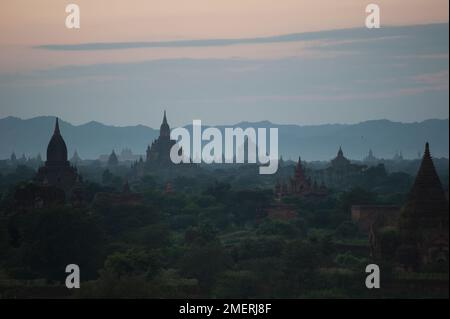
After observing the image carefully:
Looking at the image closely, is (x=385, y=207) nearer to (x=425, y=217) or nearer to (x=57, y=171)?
(x=425, y=217)

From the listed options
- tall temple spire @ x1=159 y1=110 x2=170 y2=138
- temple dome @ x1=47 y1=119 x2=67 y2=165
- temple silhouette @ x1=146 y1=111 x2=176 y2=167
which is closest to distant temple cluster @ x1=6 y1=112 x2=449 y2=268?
temple dome @ x1=47 y1=119 x2=67 y2=165

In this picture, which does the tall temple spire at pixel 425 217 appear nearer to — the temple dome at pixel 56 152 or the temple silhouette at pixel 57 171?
the temple silhouette at pixel 57 171

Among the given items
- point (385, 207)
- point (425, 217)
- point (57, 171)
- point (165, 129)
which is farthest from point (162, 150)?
point (425, 217)

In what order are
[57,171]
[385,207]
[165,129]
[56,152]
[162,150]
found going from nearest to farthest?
[385,207], [57,171], [56,152], [165,129], [162,150]

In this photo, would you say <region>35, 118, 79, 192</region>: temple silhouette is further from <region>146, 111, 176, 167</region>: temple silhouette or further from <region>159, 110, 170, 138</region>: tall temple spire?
<region>159, 110, 170, 138</region>: tall temple spire

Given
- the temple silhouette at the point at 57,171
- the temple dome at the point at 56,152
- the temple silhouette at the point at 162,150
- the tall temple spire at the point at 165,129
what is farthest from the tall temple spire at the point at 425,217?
the tall temple spire at the point at 165,129

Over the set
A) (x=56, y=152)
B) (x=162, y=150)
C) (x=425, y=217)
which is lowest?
(x=425, y=217)

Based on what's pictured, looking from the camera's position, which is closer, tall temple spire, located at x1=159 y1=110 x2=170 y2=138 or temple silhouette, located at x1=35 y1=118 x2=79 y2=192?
temple silhouette, located at x1=35 y1=118 x2=79 y2=192
